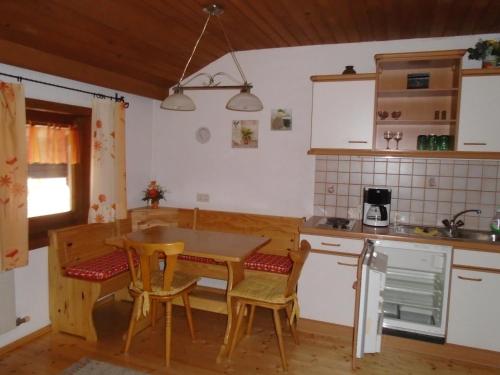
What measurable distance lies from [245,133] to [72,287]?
82.5 inches

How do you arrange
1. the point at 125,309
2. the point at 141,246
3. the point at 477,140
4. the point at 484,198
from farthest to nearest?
1. the point at 125,309
2. the point at 484,198
3. the point at 477,140
4. the point at 141,246

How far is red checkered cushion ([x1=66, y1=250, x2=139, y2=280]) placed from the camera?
111 inches

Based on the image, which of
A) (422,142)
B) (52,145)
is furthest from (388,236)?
(52,145)

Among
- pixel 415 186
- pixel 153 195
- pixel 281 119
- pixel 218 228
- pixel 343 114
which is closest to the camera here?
pixel 343 114

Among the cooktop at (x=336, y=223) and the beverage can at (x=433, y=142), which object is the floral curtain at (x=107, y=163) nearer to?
the cooktop at (x=336, y=223)

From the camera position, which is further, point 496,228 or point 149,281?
point 496,228

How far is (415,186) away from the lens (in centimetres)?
322

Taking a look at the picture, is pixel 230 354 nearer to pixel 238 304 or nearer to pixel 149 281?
pixel 238 304

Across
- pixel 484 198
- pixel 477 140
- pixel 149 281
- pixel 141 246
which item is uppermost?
pixel 477 140

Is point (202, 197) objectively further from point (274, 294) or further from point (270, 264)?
point (274, 294)

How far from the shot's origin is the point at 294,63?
353cm

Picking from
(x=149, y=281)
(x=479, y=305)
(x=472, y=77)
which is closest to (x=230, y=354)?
(x=149, y=281)

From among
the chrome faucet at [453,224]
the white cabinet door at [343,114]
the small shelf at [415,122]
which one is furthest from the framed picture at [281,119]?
the chrome faucet at [453,224]

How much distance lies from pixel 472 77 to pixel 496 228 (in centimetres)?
120
